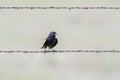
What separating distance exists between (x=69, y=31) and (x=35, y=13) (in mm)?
2837

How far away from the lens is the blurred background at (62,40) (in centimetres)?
1160

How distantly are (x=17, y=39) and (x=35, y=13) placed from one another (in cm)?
354

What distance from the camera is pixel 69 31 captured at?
49.2 feet

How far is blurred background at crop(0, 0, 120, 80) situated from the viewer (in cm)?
1160

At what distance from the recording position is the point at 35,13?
17.7 meters

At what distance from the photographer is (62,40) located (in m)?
14.1
